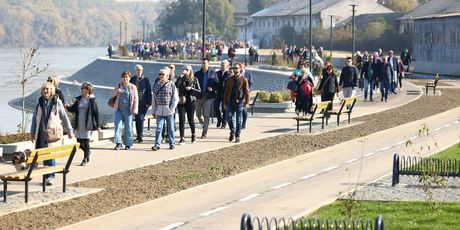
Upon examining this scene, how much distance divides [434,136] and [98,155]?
8.39m

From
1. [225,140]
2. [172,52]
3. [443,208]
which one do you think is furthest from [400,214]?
[172,52]

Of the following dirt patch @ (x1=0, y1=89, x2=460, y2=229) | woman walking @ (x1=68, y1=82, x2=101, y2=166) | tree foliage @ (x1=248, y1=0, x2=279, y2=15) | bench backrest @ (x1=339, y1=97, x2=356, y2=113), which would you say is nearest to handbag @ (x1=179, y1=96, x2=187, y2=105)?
dirt patch @ (x1=0, y1=89, x2=460, y2=229)

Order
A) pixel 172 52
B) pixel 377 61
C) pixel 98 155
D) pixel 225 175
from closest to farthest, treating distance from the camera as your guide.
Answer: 1. pixel 225 175
2. pixel 98 155
3. pixel 377 61
4. pixel 172 52

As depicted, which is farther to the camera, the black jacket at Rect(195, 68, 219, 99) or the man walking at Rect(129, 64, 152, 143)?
the black jacket at Rect(195, 68, 219, 99)

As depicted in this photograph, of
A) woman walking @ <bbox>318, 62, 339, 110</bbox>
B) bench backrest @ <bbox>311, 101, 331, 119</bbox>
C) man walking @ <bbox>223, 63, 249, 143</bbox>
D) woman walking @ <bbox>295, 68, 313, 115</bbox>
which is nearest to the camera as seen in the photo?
man walking @ <bbox>223, 63, 249, 143</bbox>

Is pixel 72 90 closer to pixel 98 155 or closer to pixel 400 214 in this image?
pixel 98 155

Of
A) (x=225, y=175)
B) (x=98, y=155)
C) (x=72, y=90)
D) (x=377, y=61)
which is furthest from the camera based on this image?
(x=72, y=90)

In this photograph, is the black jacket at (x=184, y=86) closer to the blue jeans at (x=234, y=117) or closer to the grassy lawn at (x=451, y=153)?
the blue jeans at (x=234, y=117)

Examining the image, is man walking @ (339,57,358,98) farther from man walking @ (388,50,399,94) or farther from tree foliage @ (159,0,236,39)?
tree foliage @ (159,0,236,39)

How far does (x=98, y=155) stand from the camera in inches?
924

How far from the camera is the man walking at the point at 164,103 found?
2461 cm

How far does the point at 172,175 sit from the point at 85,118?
2141 mm

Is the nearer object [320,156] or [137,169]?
[137,169]

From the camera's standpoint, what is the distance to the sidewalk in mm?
20250
